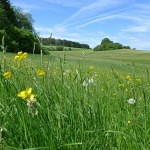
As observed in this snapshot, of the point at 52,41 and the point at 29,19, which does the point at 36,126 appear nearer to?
the point at 52,41

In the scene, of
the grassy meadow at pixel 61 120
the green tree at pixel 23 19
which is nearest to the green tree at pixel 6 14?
the green tree at pixel 23 19

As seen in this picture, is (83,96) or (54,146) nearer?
(54,146)

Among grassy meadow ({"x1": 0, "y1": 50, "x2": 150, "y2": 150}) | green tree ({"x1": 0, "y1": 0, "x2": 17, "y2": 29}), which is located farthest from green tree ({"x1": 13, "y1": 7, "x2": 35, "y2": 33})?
grassy meadow ({"x1": 0, "y1": 50, "x2": 150, "y2": 150})

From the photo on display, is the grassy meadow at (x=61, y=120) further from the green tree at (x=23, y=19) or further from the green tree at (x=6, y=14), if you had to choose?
the green tree at (x=23, y=19)

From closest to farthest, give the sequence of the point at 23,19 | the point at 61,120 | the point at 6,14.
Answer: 1. the point at 61,120
2. the point at 6,14
3. the point at 23,19

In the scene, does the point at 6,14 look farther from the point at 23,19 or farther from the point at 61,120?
the point at 61,120

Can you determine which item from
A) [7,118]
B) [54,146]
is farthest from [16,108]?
[54,146]

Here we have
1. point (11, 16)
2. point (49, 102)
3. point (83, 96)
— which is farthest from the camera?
point (11, 16)

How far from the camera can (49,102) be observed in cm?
241

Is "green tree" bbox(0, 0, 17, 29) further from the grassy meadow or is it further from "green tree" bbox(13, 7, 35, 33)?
the grassy meadow

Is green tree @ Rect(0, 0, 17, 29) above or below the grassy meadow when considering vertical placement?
above

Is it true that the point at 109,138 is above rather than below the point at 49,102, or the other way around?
below

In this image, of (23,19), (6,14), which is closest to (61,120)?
(6,14)

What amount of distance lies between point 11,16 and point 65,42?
5459 centimetres
